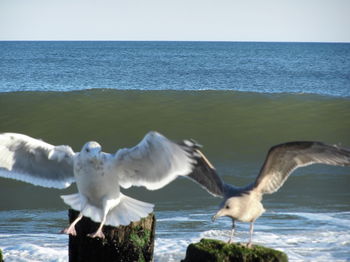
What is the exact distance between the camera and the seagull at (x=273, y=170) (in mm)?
4434

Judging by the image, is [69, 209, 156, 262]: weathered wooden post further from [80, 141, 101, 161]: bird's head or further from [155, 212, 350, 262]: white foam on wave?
[155, 212, 350, 262]: white foam on wave

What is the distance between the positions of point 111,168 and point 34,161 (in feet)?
3.04

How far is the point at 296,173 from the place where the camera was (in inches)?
413

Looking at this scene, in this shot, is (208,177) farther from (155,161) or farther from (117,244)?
(117,244)

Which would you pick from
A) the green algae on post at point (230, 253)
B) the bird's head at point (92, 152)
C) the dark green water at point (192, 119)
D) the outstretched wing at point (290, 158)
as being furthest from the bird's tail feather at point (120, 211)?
the dark green water at point (192, 119)

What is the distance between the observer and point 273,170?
15.5 ft

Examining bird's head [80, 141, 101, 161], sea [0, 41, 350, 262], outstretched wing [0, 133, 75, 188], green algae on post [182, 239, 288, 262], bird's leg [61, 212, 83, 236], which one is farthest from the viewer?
sea [0, 41, 350, 262]

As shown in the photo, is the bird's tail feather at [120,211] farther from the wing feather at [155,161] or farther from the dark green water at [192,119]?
the dark green water at [192,119]

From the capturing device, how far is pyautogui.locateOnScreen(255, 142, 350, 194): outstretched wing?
182 inches

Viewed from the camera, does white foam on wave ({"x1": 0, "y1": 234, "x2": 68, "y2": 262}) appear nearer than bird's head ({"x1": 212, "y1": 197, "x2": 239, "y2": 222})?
No

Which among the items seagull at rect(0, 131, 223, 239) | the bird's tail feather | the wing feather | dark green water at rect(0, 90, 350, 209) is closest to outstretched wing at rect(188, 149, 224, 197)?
seagull at rect(0, 131, 223, 239)

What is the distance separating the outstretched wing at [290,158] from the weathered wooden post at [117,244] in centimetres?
94

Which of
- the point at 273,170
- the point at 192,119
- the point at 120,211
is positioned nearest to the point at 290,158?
the point at 273,170

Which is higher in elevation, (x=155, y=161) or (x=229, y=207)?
(x=155, y=161)
